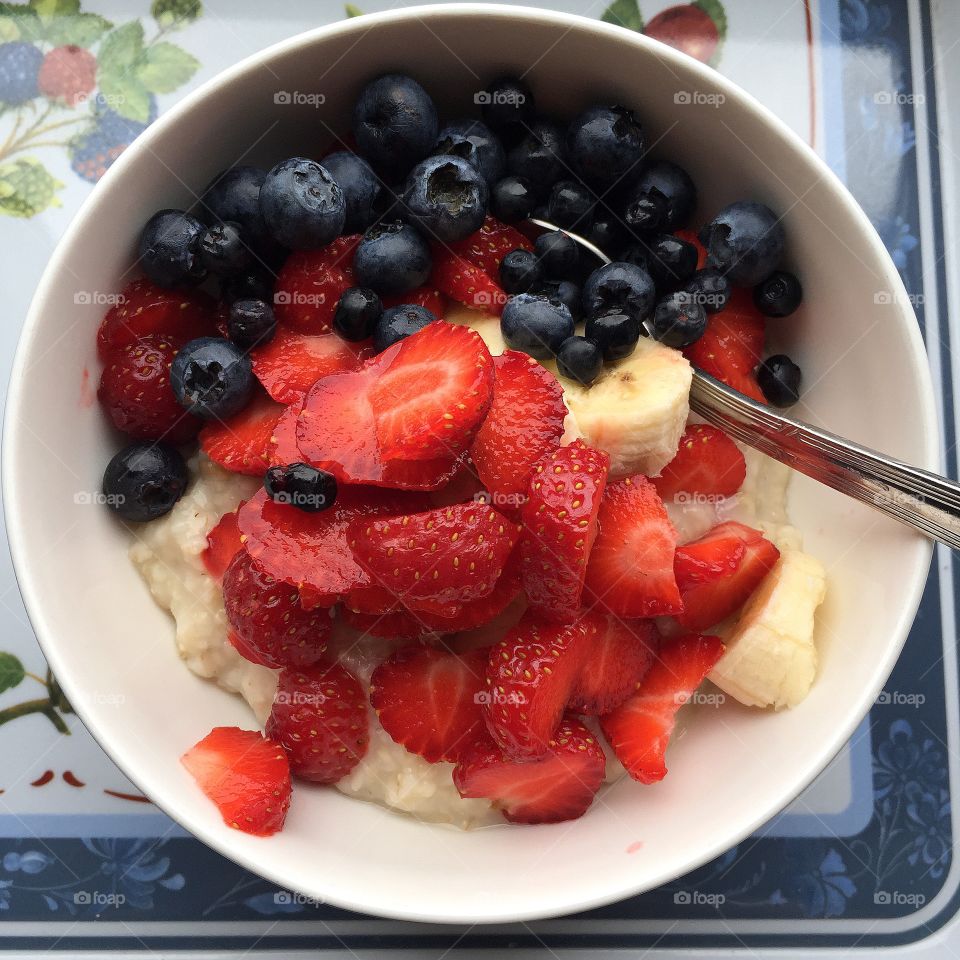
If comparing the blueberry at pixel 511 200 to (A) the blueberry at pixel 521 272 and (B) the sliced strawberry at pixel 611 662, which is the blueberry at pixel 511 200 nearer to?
(A) the blueberry at pixel 521 272

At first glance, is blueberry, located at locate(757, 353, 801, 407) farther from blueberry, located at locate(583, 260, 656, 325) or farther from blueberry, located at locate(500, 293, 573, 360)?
blueberry, located at locate(500, 293, 573, 360)

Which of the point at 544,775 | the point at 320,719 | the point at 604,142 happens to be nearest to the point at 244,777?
the point at 320,719

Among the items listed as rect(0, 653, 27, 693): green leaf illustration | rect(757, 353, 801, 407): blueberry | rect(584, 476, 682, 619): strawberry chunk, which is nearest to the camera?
rect(584, 476, 682, 619): strawberry chunk

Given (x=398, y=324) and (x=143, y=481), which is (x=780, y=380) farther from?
(x=143, y=481)

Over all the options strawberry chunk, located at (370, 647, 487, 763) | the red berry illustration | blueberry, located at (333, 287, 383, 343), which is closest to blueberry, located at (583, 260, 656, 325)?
blueberry, located at (333, 287, 383, 343)

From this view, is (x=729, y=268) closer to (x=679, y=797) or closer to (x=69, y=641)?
(x=679, y=797)

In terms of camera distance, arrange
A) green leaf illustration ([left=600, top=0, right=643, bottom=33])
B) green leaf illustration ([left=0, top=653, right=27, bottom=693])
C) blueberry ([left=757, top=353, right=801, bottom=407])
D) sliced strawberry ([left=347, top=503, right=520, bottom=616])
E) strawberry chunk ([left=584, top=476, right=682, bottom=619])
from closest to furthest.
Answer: sliced strawberry ([left=347, top=503, right=520, bottom=616]) < strawberry chunk ([left=584, top=476, right=682, bottom=619]) < blueberry ([left=757, top=353, right=801, bottom=407]) < green leaf illustration ([left=0, top=653, right=27, bottom=693]) < green leaf illustration ([left=600, top=0, right=643, bottom=33])

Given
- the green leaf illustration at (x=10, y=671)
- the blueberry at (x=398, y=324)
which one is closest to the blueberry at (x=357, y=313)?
the blueberry at (x=398, y=324)
